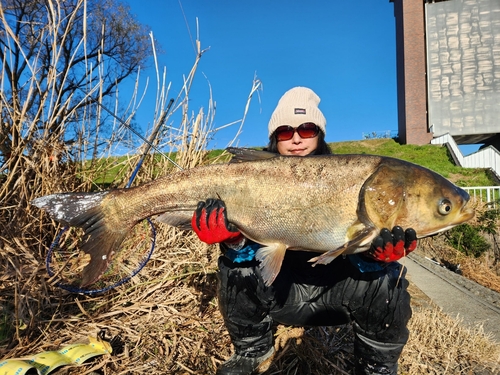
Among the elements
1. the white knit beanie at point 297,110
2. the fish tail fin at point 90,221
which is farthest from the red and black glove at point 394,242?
the fish tail fin at point 90,221

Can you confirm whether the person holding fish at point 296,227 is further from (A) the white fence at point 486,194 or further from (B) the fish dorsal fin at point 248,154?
(A) the white fence at point 486,194

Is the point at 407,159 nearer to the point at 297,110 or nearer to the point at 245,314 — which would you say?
the point at 297,110

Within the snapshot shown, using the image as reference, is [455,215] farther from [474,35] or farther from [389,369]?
[474,35]

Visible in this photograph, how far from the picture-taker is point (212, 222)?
6.82 ft

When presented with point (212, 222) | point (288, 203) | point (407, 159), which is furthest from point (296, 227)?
point (407, 159)

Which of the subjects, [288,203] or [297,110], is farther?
[297,110]

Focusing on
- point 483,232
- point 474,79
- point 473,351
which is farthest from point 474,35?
point 473,351

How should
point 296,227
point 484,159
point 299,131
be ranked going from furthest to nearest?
point 484,159, point 299,131, point 296,227

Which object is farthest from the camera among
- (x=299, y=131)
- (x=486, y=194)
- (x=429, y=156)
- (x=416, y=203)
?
(x=429, y=156)

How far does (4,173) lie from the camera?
3166mm

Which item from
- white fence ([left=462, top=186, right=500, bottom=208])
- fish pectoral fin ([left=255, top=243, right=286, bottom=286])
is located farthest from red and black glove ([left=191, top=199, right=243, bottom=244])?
white fence ([left=462, top=186, right=500, bottom=208])

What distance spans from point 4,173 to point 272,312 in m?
2.74

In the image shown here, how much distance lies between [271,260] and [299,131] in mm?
1206

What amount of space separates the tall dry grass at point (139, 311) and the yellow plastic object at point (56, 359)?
0.07m
